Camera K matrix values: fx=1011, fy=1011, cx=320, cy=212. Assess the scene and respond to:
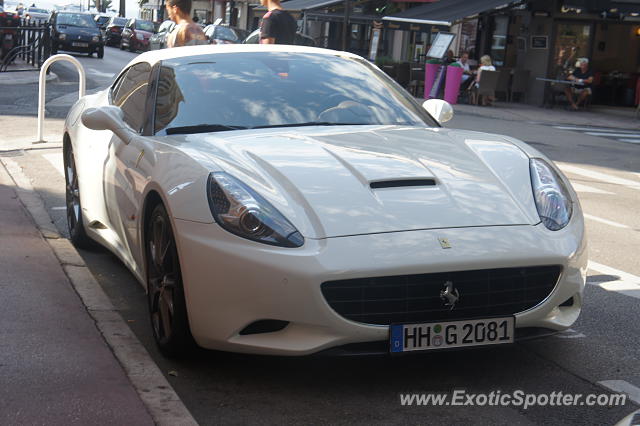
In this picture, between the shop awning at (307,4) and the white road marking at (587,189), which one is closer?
the white road marking at (587,189)

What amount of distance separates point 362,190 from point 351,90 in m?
1.47

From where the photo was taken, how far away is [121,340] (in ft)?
15.8

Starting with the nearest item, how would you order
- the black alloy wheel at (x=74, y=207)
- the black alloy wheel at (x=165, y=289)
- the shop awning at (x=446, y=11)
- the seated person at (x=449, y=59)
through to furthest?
the black alloy wheel at (x=165, y=289) < the black alloy wheel at (x=74, y=207) < the shop awning at (x=446, y=11) < the seated person at (x=449, y=59)

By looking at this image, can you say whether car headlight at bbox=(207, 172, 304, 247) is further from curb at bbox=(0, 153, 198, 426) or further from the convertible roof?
the convertible roof

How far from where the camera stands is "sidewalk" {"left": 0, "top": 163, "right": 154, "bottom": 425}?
376cm

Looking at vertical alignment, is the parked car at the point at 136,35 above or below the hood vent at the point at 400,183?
below

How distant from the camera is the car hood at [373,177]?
13.7 ft

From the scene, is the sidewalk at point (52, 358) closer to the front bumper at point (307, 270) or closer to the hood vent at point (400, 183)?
the front bumper at point (307, 270)

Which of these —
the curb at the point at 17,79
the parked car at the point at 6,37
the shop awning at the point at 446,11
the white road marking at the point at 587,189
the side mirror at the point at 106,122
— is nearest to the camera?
the side mirror at the point at 106,122

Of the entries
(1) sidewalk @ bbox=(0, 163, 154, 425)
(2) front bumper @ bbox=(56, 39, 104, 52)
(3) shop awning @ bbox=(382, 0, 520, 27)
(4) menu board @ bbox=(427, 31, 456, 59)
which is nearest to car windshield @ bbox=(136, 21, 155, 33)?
(2) front bumper @ bbox=(56, 39, 104, 52)

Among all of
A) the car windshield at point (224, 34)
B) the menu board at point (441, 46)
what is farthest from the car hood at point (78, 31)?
the menu board at point (441, 46)

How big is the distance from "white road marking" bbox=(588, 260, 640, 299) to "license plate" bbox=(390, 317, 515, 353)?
7.51 ft

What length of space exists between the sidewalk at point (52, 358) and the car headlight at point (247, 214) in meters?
0.78

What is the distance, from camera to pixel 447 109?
6.10 meters
